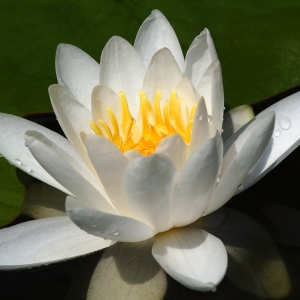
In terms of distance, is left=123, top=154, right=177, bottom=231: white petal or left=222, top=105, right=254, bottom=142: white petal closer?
left=123, top=154, right=177, bottom=231: white petal

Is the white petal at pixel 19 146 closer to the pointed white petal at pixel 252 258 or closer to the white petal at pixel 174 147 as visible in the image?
the white petal at pixel 174 147

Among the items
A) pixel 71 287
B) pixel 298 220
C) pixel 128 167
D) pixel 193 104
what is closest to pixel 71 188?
pixel 128 167

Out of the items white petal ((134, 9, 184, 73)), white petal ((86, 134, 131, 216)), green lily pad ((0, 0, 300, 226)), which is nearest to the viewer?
white petal ((86, 134, 131, 216))

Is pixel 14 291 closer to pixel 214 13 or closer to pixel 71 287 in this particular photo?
pixel 71 287

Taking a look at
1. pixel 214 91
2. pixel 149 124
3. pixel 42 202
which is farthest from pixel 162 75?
pixel 42 202

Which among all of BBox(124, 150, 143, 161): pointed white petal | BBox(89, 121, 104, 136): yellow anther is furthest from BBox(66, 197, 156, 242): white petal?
BBox(89, 121, 104, 136): yellow anther

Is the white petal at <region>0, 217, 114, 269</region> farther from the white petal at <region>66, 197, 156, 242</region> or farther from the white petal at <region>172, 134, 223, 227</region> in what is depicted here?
the white petal at <region>172, 134, 223, 227</region>

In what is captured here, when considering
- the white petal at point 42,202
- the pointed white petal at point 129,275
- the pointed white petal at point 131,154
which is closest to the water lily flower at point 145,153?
the pointed white petal at point 131,154
